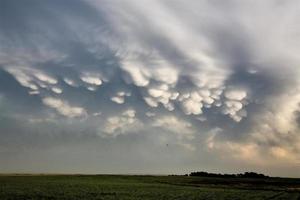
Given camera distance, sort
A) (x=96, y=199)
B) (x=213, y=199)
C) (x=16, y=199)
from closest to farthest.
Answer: (x=16, y=199) < (x=96, y=199) < (x=213, y=199)

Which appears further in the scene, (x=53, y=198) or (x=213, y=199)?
(x=213, y=199)

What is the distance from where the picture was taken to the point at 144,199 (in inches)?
2496

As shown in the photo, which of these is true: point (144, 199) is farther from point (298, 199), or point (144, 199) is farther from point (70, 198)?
point (298, 199)

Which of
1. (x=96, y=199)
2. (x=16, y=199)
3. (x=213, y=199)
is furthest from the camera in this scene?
(x=213, y=199)

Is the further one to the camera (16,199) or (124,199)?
(124,199)

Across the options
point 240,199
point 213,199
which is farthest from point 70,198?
point 240,199

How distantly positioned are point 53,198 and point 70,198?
251cm

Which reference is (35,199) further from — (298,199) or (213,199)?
(298,199)

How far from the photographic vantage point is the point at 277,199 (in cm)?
6700

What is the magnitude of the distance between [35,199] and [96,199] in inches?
347

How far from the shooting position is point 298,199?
2601 inches

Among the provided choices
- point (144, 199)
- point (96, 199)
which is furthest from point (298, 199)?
point (96, 199)

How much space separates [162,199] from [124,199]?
598 cm

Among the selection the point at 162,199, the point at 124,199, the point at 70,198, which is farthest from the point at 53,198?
the point at 162,199
